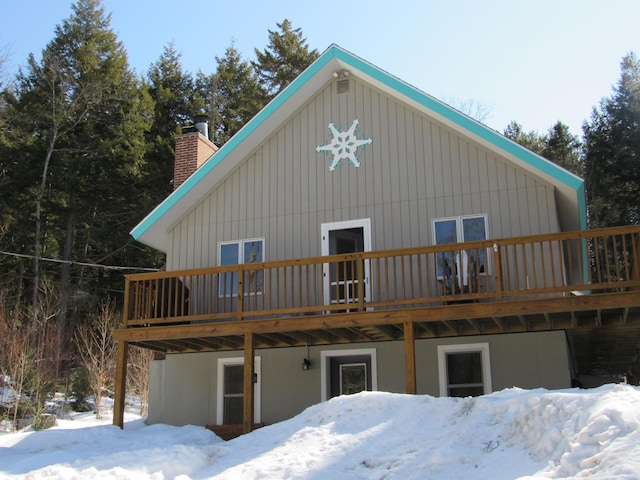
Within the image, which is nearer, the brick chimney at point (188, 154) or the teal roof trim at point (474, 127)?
the teal roof trim at point (474, 127)

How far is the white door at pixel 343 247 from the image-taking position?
1412cm

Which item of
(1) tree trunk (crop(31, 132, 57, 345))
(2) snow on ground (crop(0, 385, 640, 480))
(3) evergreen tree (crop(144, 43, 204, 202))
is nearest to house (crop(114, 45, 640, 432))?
(2) snow on ground (crop(0, 385, 640, 480))

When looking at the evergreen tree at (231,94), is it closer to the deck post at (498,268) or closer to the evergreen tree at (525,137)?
the evergreen tree at (525,137)

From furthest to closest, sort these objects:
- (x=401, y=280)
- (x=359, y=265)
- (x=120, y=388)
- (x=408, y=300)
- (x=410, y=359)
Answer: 1. (x=120, y=388)
2. (x=401, y=280)
3. (x=359, y=265)
4. (x=408, y=300)
5. (x=410, y=359)

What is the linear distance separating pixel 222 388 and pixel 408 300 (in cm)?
497

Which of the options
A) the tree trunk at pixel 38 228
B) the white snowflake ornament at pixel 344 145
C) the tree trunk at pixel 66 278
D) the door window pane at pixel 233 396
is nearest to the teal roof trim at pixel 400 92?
the white snowflake ornament at pixel 344 145

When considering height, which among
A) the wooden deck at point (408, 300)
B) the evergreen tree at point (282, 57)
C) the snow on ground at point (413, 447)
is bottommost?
the snow on ground at point (413, 447)

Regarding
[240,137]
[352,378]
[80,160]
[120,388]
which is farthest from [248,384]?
[80,160]

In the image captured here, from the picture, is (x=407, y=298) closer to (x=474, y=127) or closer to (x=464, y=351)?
(x=464, y=351)

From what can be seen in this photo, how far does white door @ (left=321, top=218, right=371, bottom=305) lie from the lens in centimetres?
1412

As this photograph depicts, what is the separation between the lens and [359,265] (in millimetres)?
12320

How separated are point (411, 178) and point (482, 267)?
2.35 metres

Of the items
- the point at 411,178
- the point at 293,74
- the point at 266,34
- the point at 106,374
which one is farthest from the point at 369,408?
the point at 266,34

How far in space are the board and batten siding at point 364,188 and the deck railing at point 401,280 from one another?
64 cm
